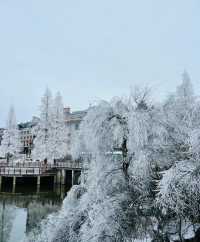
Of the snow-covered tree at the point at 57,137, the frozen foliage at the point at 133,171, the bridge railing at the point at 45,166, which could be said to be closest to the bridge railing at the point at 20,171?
the bridge railing at the point at 45,166

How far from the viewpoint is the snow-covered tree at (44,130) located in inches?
1592

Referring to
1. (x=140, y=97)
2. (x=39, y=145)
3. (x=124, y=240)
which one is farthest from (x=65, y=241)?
(x=39, y=145)

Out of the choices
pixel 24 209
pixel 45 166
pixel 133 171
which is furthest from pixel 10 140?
pixel 133 171

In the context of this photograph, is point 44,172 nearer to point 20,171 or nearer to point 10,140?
point 20,171

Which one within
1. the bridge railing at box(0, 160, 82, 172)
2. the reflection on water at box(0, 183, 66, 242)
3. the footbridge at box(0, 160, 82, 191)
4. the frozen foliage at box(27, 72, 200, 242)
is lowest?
the reflection on water at box(0, 183, 66, 242)

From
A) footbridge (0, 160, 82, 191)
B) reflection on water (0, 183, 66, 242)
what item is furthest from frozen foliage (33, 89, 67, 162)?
reflection on water (0, 183, 66, 242)

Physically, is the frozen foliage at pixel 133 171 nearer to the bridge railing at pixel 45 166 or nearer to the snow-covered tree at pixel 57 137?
the bridge railing at pixel 45 166

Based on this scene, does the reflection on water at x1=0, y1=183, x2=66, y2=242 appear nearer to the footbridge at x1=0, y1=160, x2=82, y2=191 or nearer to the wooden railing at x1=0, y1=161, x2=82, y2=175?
the footbridge at x1=0, y1=160, x2=82, y2=191

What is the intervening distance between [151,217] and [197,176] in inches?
99.1

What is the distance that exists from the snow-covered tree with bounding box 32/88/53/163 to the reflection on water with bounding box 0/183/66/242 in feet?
22.0

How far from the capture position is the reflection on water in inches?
710

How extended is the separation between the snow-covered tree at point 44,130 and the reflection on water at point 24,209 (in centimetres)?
671

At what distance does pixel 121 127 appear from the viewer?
8.96m

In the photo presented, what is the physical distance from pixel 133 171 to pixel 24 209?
18408 millimetres
